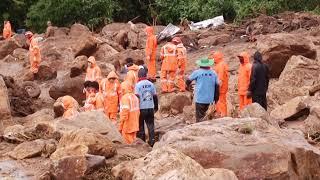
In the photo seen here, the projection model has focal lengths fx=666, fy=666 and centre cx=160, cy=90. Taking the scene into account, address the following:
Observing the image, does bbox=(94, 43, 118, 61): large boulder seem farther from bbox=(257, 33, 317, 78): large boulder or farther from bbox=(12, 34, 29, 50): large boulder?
bbox=(257, 33, 317, 78): large boulder

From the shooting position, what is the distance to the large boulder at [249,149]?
7.49 meters

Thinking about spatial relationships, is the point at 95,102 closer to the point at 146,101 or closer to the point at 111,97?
the point at 111,97

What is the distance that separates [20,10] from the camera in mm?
36938

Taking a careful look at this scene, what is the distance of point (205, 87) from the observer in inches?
483

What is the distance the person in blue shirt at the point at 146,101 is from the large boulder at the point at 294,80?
404cm

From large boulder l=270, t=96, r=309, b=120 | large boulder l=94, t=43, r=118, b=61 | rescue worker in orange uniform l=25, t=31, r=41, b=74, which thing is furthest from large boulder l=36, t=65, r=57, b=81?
large boulder l=270, t=96, r=309, b=120

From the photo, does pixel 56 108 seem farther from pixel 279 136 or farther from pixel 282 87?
pixel 279 136

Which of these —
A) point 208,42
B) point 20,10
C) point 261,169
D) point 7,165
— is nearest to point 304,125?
point 261,169

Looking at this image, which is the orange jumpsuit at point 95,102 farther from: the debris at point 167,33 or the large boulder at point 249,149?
the debris at point 167,33

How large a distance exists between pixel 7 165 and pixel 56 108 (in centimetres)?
651

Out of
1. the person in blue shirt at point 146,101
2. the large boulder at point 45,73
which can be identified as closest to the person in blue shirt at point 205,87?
the person in blue shirt at point 146,101

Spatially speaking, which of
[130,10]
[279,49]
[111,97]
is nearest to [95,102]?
[111,97]

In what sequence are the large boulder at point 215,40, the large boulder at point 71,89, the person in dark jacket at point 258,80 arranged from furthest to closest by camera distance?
the large boulder at point 215,40 → the large boulder at point 71,89 → the person in dark jacket at point 258,80

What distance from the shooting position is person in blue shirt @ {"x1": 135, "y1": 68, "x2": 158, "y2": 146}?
1150 cm
